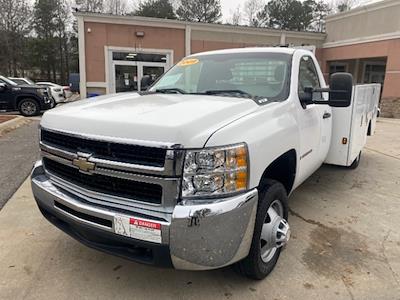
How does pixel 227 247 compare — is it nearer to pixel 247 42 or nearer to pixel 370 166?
pixel 370 166

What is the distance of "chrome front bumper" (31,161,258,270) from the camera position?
2.21 metres

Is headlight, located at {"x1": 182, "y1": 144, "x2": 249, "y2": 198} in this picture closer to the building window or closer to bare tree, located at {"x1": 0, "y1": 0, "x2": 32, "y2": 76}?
the building window

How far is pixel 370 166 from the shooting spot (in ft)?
22.3

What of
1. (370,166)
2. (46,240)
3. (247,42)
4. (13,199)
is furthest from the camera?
(247,42)

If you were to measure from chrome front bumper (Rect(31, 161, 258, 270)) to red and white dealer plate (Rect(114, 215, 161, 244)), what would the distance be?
28 mm

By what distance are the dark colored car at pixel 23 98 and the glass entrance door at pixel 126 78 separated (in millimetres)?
4485

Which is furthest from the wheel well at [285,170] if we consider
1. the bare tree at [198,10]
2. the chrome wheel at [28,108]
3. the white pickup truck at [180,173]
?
the bare tree at [198,10]

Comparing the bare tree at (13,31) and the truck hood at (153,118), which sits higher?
the bare tree at (13,31)

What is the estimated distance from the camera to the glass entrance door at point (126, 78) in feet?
60.0

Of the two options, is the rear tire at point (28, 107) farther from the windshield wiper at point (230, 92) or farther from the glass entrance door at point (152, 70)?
the windshield wiper at point (230, 92)

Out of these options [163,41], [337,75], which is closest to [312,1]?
[163,41]

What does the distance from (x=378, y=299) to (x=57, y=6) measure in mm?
51805

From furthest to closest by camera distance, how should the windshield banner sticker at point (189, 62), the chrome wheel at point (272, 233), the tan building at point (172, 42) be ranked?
the tan building at point (172, 42) → the windshield banner sticker at point (189, 62) → the chrome wheel at point (272, 233)

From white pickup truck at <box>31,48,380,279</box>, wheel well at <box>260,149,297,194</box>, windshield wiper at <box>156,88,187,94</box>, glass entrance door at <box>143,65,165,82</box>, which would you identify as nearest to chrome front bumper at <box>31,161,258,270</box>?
white pickup truck at <box>31,48,380,279</box>
